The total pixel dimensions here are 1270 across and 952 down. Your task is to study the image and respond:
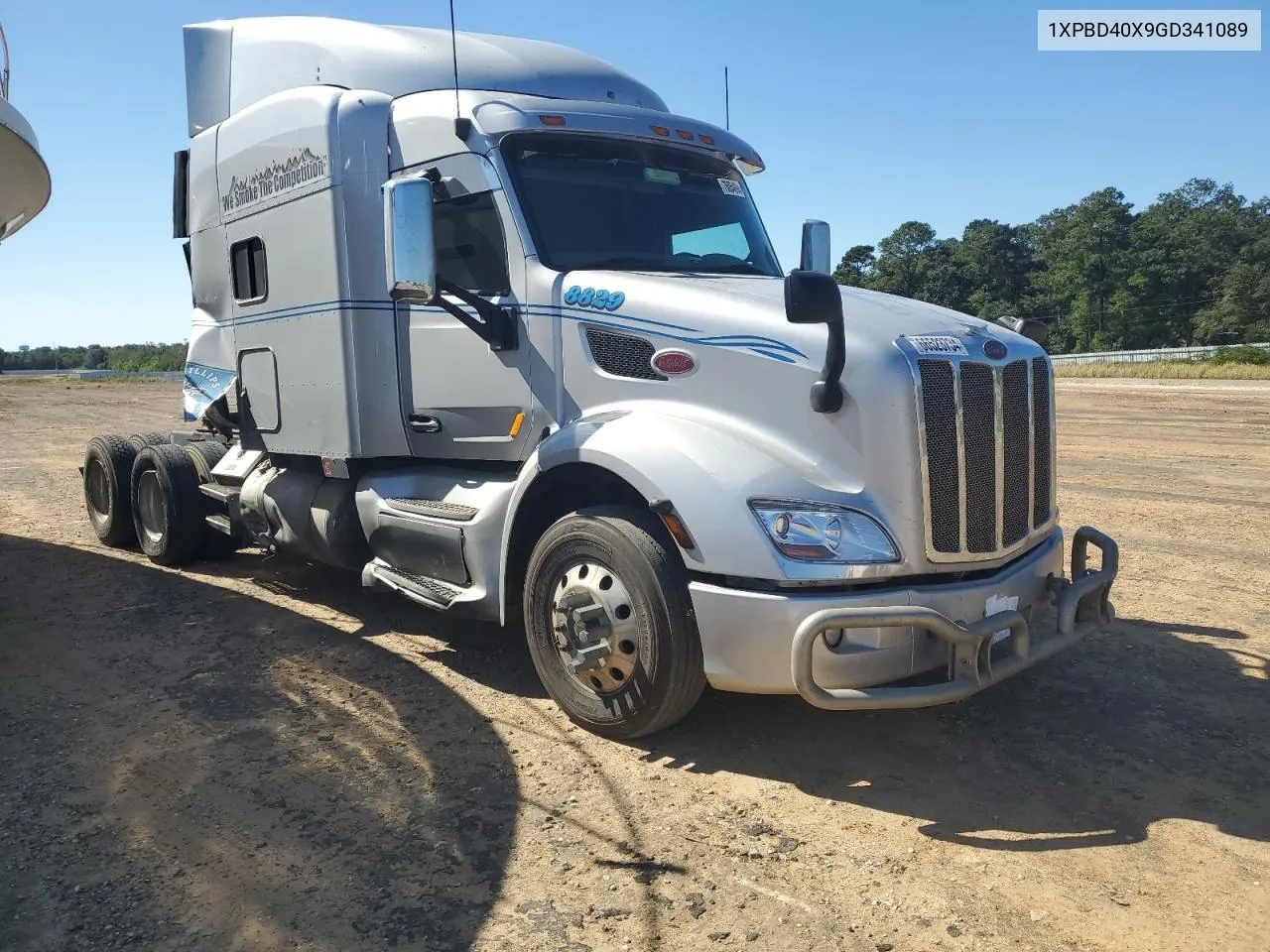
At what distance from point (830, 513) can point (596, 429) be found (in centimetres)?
121

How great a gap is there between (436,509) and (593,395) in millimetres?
1325

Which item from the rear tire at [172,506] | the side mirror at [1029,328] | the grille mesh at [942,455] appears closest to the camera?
the grille mesh at [942,455]

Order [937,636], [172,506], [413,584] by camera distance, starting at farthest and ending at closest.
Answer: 1. [172,506]
2. [413,584]
3. [937,636]

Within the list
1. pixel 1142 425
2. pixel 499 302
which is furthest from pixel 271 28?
pixel 1142 425

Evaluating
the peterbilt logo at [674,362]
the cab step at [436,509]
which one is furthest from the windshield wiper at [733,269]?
the cab step at [436,509]

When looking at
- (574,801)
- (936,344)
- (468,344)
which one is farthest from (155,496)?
(936,344)

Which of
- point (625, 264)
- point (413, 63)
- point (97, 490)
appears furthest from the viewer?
point (97, 490)

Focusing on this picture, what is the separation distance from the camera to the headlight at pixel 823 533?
3.90 meters

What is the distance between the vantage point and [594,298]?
4789 millimetres

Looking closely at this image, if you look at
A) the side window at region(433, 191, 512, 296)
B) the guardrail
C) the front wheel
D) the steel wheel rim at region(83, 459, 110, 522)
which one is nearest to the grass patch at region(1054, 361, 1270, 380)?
the guardrail

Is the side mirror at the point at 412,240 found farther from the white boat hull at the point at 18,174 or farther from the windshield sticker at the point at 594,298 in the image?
the white boat hull at the point at 18,174

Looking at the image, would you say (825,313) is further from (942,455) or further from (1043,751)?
(1043,751)

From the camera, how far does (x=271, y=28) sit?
6.76 metres

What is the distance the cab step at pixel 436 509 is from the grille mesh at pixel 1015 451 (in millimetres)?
2686
